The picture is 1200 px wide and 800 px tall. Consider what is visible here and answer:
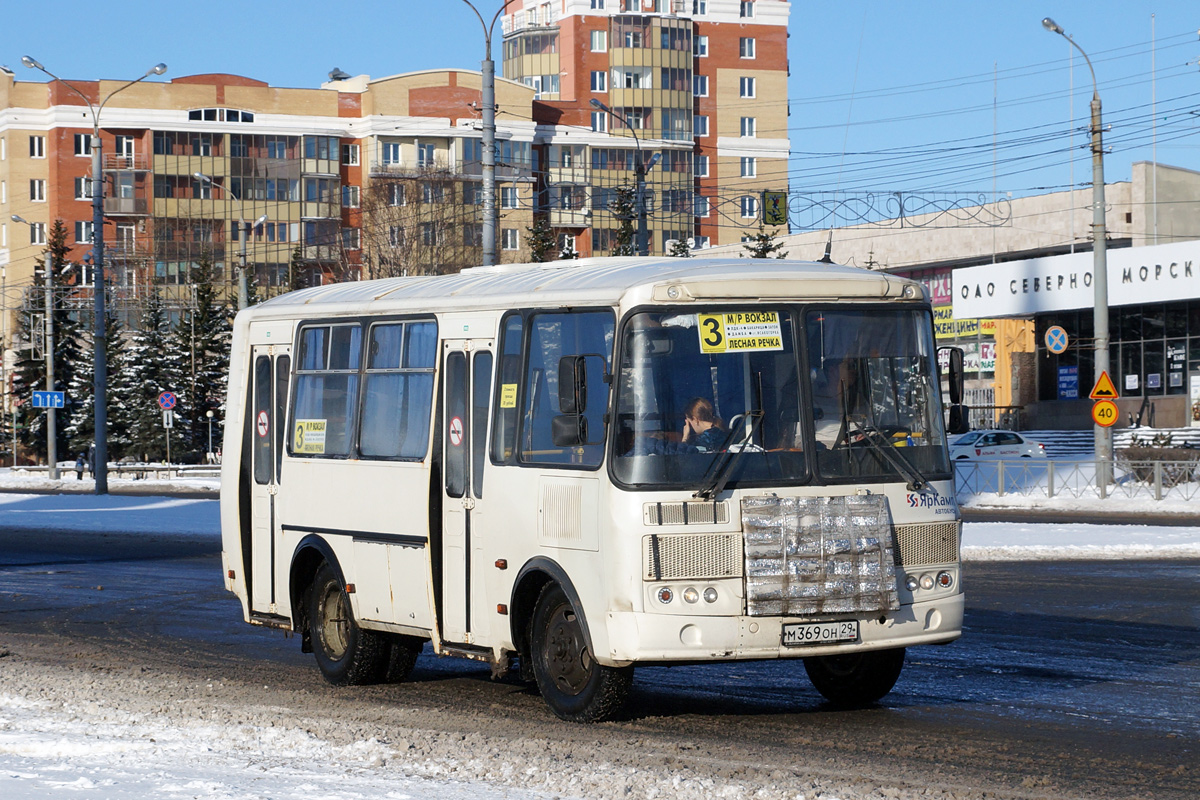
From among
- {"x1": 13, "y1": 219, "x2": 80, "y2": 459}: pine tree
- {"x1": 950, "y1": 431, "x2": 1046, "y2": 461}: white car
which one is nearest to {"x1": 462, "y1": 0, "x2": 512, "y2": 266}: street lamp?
{"x1": 950, "y1": 431, "x2": 1046, "y2": 461}: white car

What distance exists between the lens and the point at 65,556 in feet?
79.4

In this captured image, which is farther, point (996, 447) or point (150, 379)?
point (150, 379)

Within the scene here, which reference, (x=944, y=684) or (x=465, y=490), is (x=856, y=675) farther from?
(x=465, y=490)

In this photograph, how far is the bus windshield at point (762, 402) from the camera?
9062 millimetres

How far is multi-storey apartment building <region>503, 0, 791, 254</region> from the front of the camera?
379 ft

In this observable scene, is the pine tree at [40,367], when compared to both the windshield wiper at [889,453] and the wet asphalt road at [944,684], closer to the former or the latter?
the wet asphalt road at [944,684]

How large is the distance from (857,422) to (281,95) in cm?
10082

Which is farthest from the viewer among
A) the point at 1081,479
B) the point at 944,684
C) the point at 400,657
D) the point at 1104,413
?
the point at 1081,479

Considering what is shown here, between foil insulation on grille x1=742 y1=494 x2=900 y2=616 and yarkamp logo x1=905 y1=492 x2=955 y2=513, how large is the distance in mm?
328

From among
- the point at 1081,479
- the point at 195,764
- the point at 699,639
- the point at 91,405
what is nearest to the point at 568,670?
the point at 699,639

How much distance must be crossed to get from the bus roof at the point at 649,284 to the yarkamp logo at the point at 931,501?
3.88ft

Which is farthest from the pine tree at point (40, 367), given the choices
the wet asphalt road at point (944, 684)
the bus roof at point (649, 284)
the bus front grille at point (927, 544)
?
the bus front grille at point (927, 544)

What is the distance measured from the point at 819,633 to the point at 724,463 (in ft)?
3.51

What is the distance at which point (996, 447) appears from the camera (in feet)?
151
